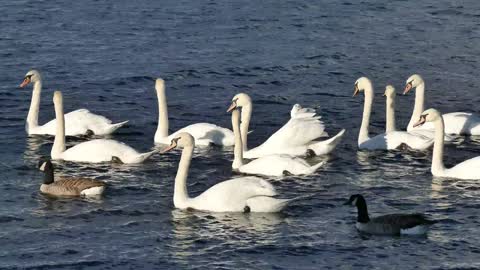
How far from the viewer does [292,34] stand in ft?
118

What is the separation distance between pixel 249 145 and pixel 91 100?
5004 mm

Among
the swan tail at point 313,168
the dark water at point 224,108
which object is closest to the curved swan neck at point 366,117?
the dark water at point 224,108

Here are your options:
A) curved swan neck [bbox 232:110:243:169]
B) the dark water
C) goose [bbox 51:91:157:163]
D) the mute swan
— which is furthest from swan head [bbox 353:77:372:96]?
goose [bbox 51:91:157:163]

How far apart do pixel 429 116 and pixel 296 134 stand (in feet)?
8.03

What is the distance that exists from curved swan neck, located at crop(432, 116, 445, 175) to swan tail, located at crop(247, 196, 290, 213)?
3.77 meters

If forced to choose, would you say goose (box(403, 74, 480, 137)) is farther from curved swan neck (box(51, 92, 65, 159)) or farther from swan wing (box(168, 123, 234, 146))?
curved swan neck (box(51, 92, 65, 159))

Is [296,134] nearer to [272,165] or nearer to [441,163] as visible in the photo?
[272,165]

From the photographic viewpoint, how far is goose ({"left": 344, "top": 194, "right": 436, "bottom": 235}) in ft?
64.5

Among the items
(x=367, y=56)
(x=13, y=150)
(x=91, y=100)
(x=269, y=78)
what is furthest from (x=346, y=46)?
(x=13, y=150)

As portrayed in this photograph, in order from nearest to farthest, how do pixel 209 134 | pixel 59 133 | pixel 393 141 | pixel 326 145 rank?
pixel 326 145 < pixel 59 133 < pixel 393 141 < pixel 209 134

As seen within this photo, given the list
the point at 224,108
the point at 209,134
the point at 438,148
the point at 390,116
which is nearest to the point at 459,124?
the point at 390,116

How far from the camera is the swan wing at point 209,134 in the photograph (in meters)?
25.2

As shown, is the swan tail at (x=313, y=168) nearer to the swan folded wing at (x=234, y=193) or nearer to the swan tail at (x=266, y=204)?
the swan folded wing at (x=234, y=193)

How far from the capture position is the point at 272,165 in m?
23.2
